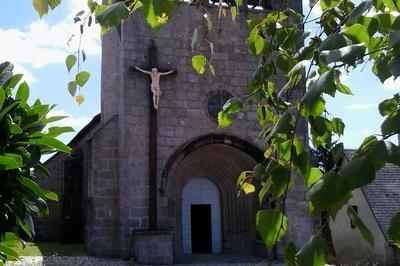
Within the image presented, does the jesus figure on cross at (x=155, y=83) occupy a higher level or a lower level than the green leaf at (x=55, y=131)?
higher

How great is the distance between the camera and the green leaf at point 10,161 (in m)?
2.69

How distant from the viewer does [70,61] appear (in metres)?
1.32

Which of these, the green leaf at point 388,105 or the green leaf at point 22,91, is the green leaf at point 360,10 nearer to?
the green leaf at point 388,105

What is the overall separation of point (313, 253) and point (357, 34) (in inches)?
15.2

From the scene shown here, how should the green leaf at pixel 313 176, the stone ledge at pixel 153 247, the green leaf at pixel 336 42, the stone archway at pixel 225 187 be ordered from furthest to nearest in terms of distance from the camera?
the stone archway at pixel 225 187 < the stone ledge at pixel 153 247 < the green leaf at pixel 313 176 < the green leaf at pixel 336 42

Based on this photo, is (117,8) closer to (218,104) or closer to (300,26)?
(300,26)

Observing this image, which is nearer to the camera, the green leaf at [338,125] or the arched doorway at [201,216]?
the green leaf at [338,125]

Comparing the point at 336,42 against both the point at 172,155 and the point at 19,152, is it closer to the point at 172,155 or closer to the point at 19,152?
the point at 19,152

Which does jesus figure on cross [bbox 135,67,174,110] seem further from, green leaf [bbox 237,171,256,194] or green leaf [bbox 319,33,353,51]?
green leaf [bbox 319,33,353,51]

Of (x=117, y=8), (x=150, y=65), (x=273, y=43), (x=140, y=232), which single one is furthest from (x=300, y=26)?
(x=150, y=65)

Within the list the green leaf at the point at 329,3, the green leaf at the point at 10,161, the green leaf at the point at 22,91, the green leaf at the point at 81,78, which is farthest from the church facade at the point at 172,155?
the green leaf at the point at 81,78

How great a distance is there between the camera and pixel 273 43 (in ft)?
4.94

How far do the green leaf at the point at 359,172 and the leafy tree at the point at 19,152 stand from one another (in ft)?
7.28

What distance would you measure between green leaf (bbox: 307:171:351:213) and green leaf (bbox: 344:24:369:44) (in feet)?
0.83
